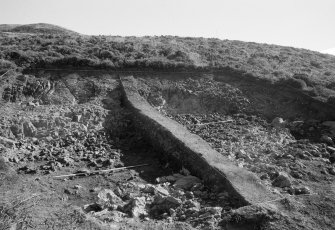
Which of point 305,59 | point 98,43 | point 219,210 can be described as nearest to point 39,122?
point 219,210

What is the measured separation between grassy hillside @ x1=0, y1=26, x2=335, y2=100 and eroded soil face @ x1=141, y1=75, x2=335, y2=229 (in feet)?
4.03

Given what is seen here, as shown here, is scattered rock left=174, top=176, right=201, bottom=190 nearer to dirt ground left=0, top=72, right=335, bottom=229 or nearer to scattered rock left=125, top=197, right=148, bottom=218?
dirt ground left=0, top=72, right=335, bottom=229

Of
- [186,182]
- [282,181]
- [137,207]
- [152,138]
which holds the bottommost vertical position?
[137,207]

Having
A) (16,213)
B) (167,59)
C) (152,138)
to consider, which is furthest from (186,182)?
(167,59)

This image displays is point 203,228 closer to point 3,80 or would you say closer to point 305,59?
point 3,80

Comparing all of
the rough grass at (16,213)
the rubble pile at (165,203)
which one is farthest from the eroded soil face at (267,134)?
the rough grass at (16,213)

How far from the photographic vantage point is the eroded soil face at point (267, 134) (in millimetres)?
8672

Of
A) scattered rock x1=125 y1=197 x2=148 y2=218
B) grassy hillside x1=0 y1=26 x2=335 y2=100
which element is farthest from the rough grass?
grassy hillside x1=0 y1=26 x2=335 y2=100

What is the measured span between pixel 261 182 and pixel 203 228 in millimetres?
2502

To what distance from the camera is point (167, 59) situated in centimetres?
1922

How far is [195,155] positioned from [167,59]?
31.2ft

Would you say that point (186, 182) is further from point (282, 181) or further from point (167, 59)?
point (167, 59)

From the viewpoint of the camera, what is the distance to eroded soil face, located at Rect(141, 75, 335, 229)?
341 inches

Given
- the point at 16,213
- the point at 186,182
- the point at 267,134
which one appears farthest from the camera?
the point at 267,134
